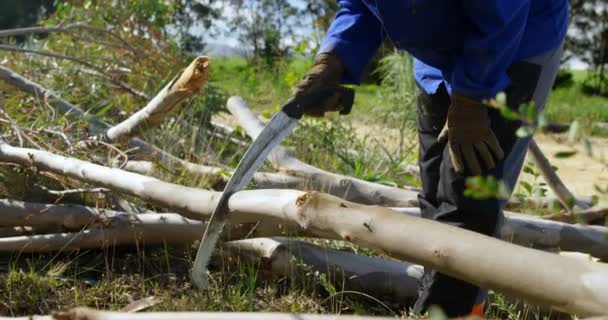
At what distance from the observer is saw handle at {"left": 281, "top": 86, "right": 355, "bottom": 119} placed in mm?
2752

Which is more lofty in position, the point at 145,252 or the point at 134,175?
the point at 134,175

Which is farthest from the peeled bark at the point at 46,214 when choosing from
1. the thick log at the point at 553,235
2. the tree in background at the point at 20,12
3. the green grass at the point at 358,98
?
the tree in background at the point at 20,12

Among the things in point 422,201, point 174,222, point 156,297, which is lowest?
point 156,297

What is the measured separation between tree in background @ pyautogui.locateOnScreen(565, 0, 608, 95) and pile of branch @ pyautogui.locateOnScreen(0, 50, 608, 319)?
1045 centimetres

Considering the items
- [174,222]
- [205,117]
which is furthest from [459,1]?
[205,117]

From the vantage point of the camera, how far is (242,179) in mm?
2811

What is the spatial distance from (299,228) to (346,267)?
2.09ft

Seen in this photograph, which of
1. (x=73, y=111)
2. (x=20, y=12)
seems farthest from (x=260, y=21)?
(x=73, y=111)

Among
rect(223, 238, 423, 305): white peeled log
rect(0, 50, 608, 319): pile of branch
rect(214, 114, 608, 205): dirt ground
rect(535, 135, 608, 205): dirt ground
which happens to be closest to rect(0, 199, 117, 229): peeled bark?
rect(0, 50, 608, 319): pile of branch

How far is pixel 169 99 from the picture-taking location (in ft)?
12.5

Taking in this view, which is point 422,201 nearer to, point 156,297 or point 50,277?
point 156,297

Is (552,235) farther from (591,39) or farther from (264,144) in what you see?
(591,39)

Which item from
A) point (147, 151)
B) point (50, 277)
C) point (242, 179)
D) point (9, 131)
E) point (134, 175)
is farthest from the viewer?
point (147, 151)

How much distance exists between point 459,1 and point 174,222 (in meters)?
1.65
